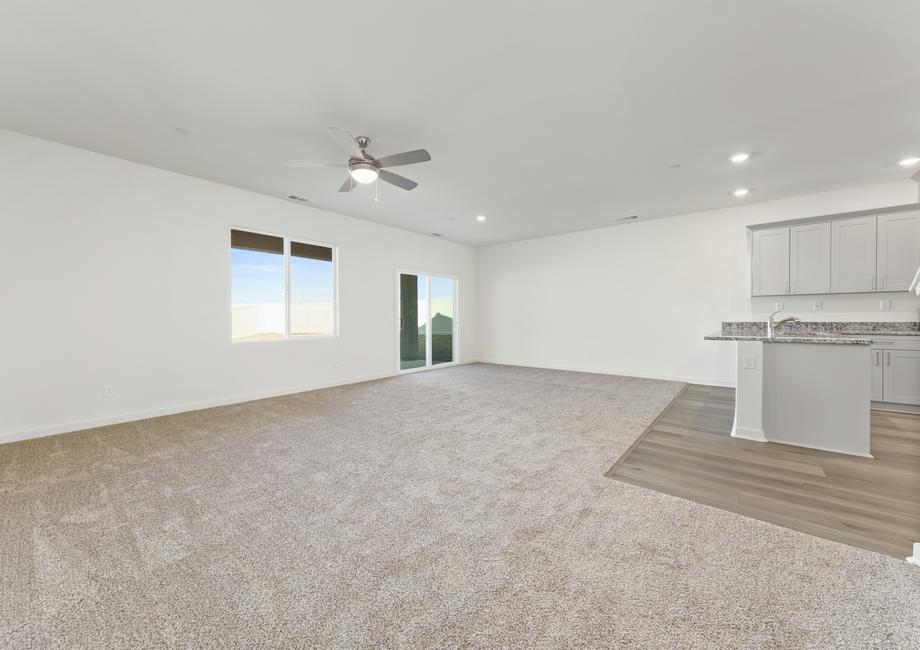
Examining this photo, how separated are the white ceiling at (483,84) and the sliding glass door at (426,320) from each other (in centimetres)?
337

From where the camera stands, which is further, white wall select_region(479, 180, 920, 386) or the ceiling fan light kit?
white wall select_region(479, 180, 920, 386)

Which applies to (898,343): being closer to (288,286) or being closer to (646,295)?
(646,295)

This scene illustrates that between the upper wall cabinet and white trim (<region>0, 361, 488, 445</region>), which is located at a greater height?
the upper wall cabinet

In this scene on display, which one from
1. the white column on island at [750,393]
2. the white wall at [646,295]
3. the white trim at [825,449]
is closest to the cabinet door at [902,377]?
the white wall at [646,295]

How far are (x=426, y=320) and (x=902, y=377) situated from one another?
275 inches

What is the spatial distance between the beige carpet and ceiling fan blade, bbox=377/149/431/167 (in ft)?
8.23

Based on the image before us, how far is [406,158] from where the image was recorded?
10.1 ft

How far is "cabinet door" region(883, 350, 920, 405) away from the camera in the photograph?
426cm

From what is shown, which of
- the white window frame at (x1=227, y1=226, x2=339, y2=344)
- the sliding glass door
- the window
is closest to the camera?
the white window frame at (x1=227, y1=226, x2=339, y2=344)

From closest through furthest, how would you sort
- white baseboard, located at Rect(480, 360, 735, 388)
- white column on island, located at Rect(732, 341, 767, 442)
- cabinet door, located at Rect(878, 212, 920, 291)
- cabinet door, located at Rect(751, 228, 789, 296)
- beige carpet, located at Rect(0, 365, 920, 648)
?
beige carpet, located at Rect(0, 365, 920, 648)
white column on island, located at Rect(732, 341, 767, 442)
cabinet door, located at Rect(878, 212, 920, 291)
cabinet door, located at Rect(751, 228, 789, 296)
white baseboard, located at Rect(480, 360, 735, 388)

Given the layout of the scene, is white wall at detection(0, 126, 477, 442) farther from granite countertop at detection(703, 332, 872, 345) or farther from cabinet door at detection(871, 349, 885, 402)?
cabinet door at detection(871, 349, 885, 402)

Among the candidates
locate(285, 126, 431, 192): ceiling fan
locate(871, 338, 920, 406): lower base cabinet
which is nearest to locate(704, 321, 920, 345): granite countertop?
locate(871, 338, 920, 406): lower base cabinet

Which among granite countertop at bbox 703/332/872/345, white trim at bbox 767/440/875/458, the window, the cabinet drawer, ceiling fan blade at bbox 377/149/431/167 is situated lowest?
white trim at bbox 767/440/875/458

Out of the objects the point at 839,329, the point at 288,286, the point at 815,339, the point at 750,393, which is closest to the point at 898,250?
the point at 839,329
